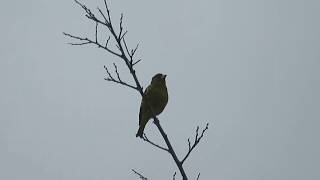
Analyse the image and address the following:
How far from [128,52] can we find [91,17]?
569mm

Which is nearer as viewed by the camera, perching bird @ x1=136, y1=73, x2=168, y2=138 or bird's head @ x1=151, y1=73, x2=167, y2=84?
perching bird @ x1=136, y1=73, x2=168, y2=138

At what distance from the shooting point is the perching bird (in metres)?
7.05

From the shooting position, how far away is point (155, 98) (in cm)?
705

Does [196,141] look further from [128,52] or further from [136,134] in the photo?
[136,134]

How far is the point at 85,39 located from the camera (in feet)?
16.2

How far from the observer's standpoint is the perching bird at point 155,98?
705cm

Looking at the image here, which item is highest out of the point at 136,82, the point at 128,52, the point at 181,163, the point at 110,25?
the point at 110,25

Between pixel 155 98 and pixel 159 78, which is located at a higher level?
pixel 159 78

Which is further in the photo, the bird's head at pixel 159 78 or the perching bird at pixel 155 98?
the bird's head at pixel 159 78

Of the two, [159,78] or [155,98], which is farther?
[159,78]

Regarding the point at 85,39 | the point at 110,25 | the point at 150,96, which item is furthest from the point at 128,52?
the point at 150,96

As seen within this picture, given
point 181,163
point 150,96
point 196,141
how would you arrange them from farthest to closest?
1. point 150,96
2. point 196,141
3. point 181,163

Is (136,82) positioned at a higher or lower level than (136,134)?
lower

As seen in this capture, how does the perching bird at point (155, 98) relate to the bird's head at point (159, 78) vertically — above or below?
below
